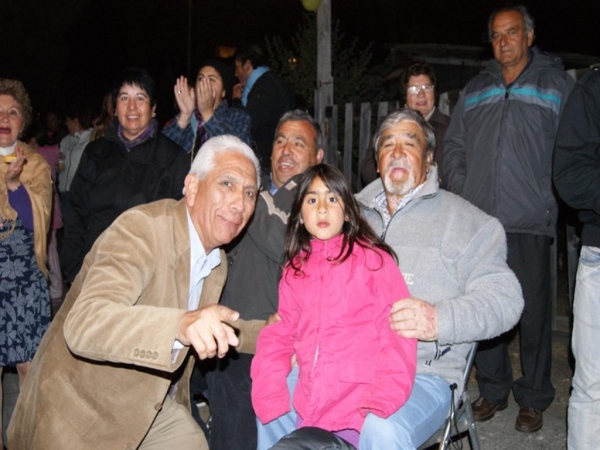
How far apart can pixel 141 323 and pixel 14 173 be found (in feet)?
7.83

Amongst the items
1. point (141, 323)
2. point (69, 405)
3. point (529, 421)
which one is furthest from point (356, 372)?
point (529, 421)

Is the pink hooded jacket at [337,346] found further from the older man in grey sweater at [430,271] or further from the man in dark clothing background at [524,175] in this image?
the man in dark clothing background at [524,175]

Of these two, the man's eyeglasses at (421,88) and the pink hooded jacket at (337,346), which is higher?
the man's eyeglasses at (421,88)

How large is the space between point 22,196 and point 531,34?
142 inches

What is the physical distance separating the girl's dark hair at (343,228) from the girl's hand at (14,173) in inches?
79.6

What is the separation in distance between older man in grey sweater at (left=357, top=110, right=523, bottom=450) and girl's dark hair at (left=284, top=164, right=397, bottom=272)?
232 mm

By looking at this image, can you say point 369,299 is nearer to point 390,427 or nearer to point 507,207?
point 390,427

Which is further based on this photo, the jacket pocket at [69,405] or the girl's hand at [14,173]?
the girl's hand at [14,173]

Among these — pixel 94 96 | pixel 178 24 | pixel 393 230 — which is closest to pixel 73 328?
pixel 393 230

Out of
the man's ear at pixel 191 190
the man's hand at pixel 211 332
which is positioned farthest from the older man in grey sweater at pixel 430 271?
the man's ear at pixel 191 190

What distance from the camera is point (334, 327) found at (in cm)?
279

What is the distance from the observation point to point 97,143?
4270 millimetres

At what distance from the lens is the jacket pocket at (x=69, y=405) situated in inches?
105

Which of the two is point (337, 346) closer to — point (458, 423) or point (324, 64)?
point (458, 423)
